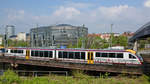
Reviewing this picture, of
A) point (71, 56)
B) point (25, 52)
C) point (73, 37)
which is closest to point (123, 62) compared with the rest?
point (71, 56)

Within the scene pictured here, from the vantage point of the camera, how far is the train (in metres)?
22.5

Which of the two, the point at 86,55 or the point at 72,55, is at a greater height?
the point at 86,55

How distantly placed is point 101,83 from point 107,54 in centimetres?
924

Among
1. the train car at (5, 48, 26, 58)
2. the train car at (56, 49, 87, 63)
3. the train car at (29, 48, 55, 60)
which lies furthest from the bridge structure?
the train car at (5, 48, 26, 58)

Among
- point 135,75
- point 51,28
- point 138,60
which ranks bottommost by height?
point 135,75

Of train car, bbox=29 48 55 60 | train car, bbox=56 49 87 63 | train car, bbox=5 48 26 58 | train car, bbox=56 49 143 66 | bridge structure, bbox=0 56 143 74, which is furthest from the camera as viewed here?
train car, bbox=5 48 26 58

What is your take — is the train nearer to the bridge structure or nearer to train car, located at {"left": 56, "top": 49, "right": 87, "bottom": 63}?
train car, located at {"left": 56, "top": 49, "right": 87, "bottom": 63}

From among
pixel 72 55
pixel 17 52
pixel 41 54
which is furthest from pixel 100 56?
pixel 17 52

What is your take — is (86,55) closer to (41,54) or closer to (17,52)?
(41,54)

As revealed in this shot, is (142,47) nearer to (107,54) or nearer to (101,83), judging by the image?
(107,54)

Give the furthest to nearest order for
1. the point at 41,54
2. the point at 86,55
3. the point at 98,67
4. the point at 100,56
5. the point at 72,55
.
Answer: the point at 41,54 < the point at 72,55 < the point at 86,55 < the point at 100,56 < the point at 98,67

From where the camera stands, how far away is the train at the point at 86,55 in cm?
2248

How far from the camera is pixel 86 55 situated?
2570 cm

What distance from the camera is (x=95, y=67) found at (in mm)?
22344
